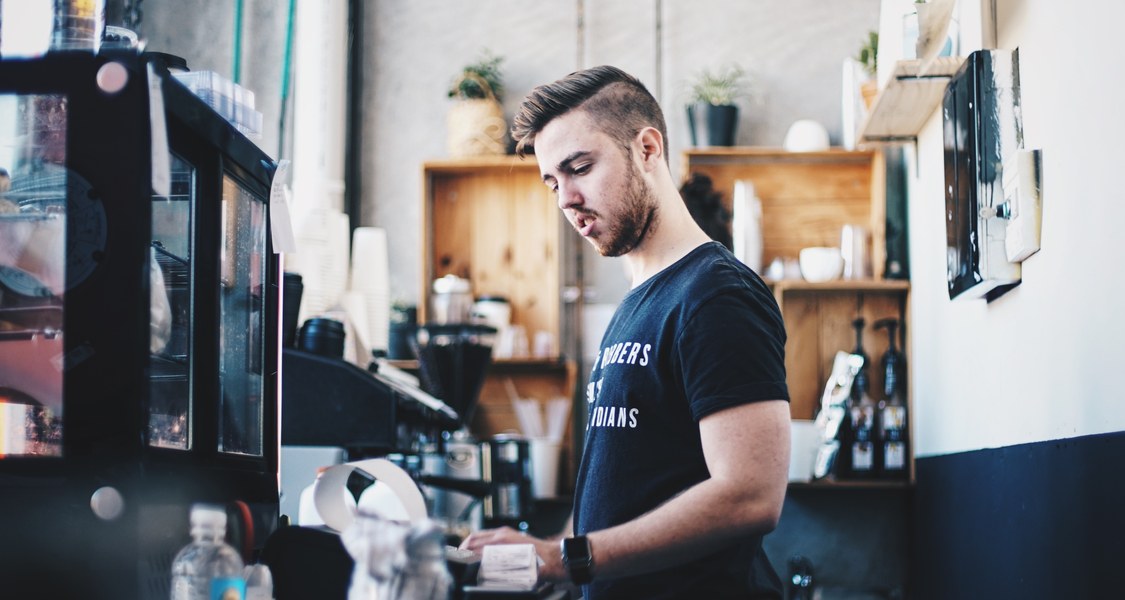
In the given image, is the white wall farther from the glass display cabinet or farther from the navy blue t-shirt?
the glass display cabinet

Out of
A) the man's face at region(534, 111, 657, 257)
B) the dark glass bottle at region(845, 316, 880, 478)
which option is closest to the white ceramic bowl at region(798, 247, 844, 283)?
the dark glass bottle at region(845, 316, 880, 478)

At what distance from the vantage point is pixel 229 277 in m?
1.68

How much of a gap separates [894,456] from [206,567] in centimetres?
349

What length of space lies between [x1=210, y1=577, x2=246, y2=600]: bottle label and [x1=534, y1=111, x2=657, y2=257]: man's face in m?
0.78

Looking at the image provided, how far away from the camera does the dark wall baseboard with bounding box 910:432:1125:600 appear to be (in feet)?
6.25

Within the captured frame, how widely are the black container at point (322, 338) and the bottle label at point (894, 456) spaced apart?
2269 mm

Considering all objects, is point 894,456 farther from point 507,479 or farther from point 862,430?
point 507,479

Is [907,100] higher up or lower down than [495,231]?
higher up

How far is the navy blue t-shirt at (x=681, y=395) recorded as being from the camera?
5.15ft

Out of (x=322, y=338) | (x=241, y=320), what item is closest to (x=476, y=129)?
(x=322, y=338)

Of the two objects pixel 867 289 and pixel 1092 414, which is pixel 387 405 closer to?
pixel 1092 414

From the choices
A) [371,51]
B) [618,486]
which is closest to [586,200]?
[618,486]

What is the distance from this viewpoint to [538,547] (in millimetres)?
1455

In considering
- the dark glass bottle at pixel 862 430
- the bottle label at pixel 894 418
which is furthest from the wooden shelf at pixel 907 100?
the bottle label at pixel 894 418
